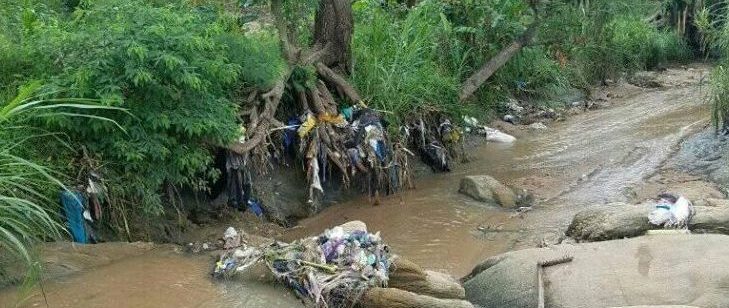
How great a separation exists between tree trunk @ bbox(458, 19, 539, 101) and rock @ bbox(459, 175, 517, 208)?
2453 millimetres

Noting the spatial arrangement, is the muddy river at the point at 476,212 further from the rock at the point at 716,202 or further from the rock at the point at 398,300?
the rock at the point at 716,202

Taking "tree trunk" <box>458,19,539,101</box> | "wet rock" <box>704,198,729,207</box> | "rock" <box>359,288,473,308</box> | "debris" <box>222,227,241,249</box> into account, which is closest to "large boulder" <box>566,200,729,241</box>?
"wet rock" <box>704,198,729,207</box>

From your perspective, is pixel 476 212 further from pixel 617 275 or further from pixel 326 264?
pixel 326 264

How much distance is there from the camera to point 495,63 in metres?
10.9

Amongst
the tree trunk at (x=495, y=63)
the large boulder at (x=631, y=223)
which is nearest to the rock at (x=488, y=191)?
the large boulder at (x=631, y=223)

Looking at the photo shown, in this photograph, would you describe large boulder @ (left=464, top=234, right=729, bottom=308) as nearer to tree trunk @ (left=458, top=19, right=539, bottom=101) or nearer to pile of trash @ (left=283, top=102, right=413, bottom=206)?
pile of trash @ (left=283, top=102, right=413, bottom=206)

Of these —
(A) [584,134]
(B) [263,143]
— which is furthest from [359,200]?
(A) [584,134]

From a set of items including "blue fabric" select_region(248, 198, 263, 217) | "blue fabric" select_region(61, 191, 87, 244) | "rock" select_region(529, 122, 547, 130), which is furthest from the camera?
"rock" select_region(529, 122, 547, 130)

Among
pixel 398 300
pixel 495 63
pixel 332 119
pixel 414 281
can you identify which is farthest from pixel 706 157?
pixel 398 300

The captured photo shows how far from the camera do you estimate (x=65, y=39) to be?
5.57 meters

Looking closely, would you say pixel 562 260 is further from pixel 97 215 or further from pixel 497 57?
pixel 497 57

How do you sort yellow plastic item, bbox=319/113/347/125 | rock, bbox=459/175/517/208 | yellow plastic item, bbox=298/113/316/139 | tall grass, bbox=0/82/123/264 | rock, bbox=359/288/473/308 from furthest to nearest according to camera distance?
1. rock, bbox=459/175/517/208
2. yellow plastic item, bbox=319/113/347/125
3. yellow plastic item, bbox=298/113/316/139
4. rock, bbox=359/288/473/308
5. tall grass, bbox=0/82/123/264

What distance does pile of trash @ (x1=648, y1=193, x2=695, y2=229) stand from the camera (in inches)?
224

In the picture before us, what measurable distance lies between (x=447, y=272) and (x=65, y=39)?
343 centimetres
